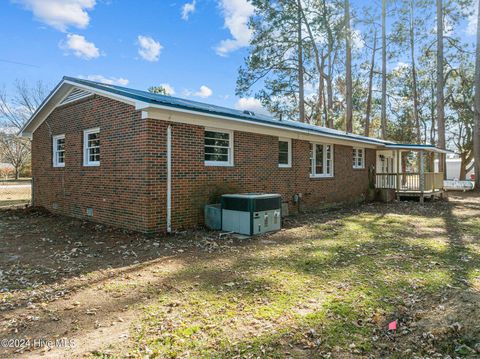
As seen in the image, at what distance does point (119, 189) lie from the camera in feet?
29.2

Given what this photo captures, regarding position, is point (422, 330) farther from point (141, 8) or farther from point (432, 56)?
point (432, 56)

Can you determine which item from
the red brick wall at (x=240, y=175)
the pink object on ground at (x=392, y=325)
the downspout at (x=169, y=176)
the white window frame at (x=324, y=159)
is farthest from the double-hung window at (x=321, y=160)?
the pink object on ground at (x=392, y=325)

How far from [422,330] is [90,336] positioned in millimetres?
3529

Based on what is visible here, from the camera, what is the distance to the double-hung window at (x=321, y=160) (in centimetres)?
1381

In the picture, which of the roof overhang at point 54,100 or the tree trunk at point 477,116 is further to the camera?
the tree trunk at point 477,116

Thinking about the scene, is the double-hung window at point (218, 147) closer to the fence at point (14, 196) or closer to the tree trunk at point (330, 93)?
the fence at point (14, 196)

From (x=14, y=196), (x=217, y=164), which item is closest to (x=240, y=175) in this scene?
(x=217, y=164)

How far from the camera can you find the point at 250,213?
328 inches

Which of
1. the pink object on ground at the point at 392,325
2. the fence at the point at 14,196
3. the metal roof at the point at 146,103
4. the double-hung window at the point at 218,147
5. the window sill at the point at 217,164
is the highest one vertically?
the metal roof at the point at 146,103

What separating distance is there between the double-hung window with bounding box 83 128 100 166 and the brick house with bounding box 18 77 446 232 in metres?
0.04

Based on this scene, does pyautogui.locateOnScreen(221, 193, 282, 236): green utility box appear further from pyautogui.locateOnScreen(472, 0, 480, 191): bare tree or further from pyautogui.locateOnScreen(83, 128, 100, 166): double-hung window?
pyautogui.locateOnScreen(472, 0, 480, 191): bare tree

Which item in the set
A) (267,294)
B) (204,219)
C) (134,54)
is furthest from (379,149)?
(134,54)

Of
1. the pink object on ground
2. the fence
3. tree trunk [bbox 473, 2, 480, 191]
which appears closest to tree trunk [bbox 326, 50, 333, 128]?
tree trunk [bbox 473, 2, 480, 191]

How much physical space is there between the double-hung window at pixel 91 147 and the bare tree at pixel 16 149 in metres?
38.1
